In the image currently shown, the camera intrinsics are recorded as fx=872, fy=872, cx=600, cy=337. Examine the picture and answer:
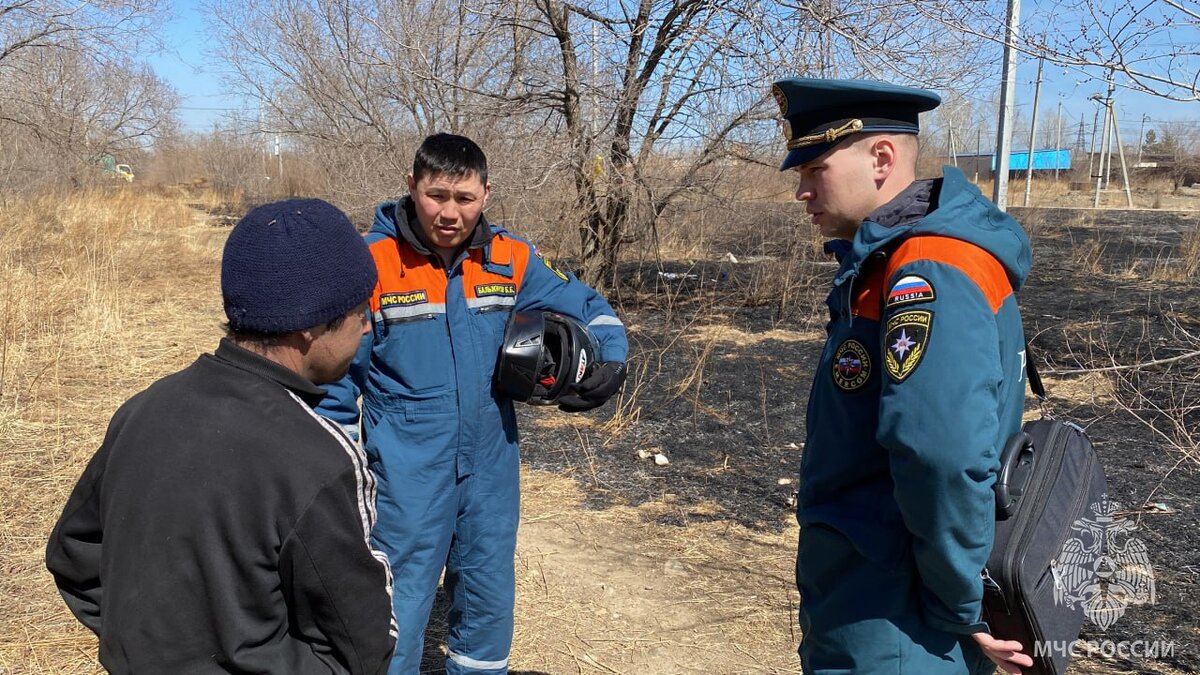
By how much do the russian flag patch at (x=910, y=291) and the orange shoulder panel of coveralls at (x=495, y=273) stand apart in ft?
4.97

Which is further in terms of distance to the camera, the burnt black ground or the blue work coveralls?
the burnt black ground

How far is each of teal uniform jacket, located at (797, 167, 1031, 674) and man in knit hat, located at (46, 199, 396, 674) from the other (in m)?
0.90

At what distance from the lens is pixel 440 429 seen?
2689 mm

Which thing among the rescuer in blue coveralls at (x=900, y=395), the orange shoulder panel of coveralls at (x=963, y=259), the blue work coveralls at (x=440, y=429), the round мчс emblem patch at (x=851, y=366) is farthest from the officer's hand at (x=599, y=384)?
the orange shoulder panel of coveralls at (x=963, y=259)

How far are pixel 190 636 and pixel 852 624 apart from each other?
3.97ft

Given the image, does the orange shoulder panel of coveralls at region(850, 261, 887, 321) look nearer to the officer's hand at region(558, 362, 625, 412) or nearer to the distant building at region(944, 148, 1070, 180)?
the officer's hand at region(558, 362, 625, 412)

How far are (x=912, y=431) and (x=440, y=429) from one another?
5.13 ft

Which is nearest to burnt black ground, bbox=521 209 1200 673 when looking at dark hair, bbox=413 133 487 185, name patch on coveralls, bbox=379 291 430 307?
name patch on coveralls, bbox=379 291 430 307

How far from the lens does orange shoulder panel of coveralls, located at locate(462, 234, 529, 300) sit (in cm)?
281

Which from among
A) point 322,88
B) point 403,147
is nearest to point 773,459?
point 403,147

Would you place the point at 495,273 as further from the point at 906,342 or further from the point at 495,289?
the point at 906,342

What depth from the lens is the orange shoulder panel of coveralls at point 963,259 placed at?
5.28ft

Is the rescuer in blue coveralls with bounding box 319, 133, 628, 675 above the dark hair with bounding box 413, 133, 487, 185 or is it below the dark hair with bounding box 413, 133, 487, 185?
below

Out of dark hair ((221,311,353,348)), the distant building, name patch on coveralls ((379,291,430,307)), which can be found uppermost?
the distant building
